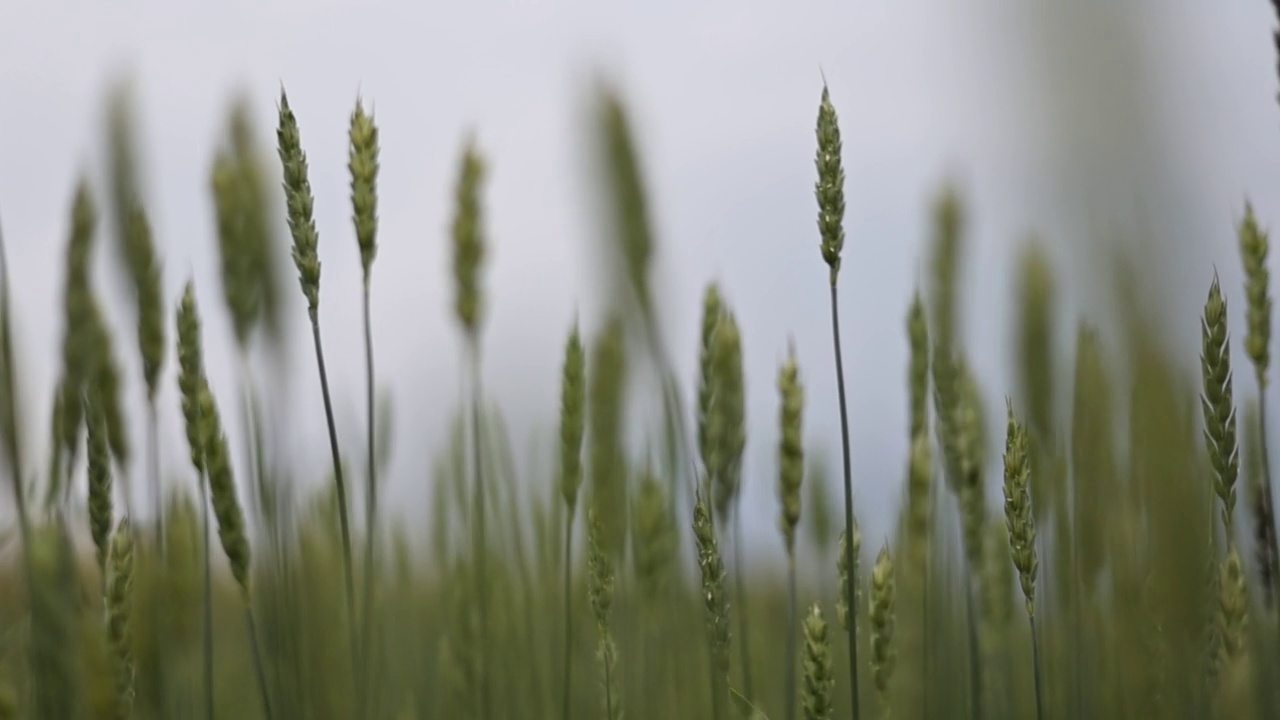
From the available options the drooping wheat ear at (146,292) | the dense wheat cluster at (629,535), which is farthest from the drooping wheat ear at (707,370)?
the drooping wheat ear at (146,292)

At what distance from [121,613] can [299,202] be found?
247 mm

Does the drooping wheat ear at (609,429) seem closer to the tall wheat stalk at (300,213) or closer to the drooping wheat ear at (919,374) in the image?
the drooping wheat ear at (919,374)

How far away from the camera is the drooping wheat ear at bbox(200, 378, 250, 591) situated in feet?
2.29

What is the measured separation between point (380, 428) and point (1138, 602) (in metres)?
0.75

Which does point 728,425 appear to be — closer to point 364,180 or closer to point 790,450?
point 790,450

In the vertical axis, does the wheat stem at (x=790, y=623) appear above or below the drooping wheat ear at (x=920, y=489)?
below

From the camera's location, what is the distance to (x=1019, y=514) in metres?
0.63

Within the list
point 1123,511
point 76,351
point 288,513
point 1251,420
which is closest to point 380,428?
point 288,513

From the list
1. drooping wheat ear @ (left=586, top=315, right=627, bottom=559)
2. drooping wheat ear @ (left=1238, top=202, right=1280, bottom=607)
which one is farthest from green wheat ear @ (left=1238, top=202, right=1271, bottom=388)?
drooping wheat ear @ (left=586, top=315, right=627, bottom=559)

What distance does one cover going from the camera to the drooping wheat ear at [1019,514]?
0.63 meters

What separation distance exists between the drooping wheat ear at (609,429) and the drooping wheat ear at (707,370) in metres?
0.27

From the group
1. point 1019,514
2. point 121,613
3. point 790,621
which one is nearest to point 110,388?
point 121,613

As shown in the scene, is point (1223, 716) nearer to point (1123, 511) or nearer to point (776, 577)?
point (1123, 511)

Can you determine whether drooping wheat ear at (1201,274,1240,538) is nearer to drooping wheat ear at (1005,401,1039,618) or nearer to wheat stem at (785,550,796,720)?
drooping wheat ear at (1005,401,1039,618)
